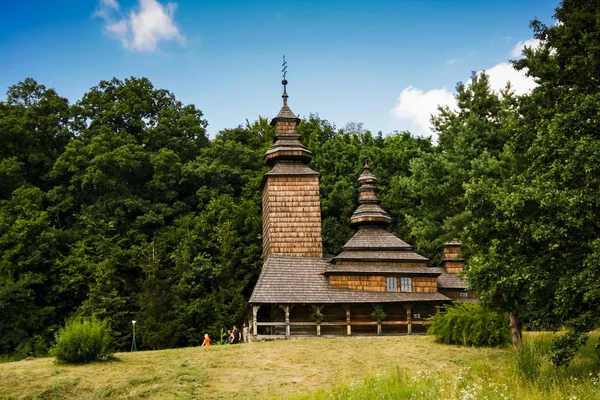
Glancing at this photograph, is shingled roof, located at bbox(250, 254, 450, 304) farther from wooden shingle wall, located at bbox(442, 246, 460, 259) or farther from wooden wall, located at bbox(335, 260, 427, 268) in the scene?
wooden shingle wall, located at bbox(442, 246, 460, 259)

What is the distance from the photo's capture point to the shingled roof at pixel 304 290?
32562mm

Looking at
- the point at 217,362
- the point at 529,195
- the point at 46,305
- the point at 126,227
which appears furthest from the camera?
the point at 126,227

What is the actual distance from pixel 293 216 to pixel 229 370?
17.0 m

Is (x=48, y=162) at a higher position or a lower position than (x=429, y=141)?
lower

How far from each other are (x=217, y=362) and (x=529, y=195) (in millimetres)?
11741

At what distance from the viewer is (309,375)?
769 inches

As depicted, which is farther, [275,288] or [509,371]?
[275,288]

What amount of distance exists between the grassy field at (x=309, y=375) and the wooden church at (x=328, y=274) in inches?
277

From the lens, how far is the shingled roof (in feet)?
107

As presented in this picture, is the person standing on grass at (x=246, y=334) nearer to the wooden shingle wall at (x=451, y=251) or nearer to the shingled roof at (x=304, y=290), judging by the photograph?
the shingled roof at (x=304, y=290)

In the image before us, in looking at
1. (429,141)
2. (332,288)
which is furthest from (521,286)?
(429,141)

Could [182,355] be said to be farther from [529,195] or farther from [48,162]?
[48,162]

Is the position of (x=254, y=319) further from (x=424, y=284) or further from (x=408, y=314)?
(x=424, y=284)

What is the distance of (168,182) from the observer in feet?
147
